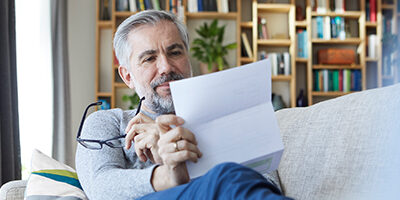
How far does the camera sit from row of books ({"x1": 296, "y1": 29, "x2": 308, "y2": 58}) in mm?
4664

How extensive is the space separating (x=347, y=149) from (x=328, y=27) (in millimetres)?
3814

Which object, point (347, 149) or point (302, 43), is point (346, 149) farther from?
point (302, 43)

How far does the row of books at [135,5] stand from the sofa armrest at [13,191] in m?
3.21

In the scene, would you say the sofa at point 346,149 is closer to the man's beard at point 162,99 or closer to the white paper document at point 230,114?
the white paper document at point 230,114

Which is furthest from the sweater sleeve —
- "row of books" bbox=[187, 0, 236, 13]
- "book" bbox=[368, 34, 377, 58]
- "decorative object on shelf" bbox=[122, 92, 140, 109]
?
"book" bbox=[368, 34, 377, 58]

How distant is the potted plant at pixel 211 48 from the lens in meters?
4.42

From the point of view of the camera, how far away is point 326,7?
15.4 feet

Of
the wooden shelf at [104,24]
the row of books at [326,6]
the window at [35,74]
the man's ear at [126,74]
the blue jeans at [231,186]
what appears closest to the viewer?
the blue jeans at [231,186]

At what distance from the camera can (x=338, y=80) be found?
469 centimetres

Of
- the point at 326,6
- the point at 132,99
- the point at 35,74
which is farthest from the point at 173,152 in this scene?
the point at 326,6

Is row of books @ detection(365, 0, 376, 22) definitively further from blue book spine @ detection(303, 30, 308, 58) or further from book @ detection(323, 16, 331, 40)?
blue book spine @ detection(303, 30, 308, 58)

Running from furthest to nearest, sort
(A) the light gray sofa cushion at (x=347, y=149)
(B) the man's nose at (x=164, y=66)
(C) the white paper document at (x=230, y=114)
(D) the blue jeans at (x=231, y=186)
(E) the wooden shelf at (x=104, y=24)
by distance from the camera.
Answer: (E) the wooden shelf at (x=104, y=24) → (B) the man's nose at (x=164, y=66) → (A) the light gray sofa cushion at (x=347, y=149) → (C) the white paper document at (x=230, y=114) → (D) the blue jeans at (x=231, y=186)

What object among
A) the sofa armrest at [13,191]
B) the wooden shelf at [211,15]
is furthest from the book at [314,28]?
the sofa armrest at [13,191]

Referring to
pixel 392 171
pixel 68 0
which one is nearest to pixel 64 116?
pixel 68 0
